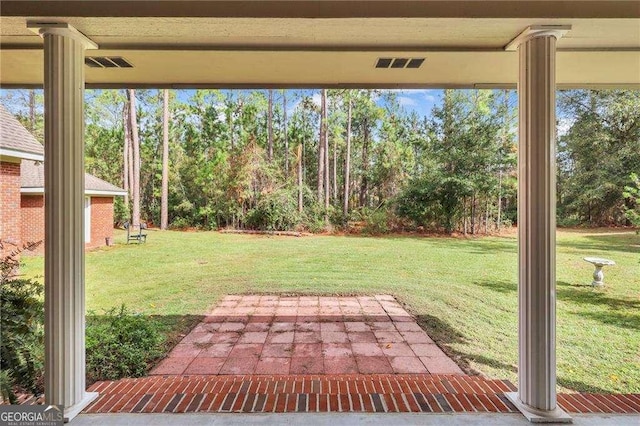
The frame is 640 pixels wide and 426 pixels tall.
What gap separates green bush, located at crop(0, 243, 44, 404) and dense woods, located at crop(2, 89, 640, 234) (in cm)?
904

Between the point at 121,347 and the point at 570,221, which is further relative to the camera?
the point at 570,221

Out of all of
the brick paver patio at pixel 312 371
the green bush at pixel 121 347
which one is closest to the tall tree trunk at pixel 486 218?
the brick paver patio at pixel 312 371

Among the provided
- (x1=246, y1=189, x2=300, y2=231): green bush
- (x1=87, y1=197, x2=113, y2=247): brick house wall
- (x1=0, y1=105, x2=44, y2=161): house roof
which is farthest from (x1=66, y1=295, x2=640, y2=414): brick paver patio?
(x1=246, y1=189, x2=300, y2=231): green bush

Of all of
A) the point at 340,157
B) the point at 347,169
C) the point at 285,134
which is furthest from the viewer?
the point at 340,157

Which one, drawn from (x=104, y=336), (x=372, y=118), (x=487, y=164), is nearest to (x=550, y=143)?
(x=104, y=336)

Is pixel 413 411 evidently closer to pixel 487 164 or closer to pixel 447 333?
pixel 447 333

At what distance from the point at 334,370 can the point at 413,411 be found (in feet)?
3.67

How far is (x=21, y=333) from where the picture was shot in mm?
2510

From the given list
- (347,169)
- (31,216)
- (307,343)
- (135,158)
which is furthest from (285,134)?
(307,343)

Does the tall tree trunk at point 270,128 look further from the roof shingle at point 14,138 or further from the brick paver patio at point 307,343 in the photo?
the brick paver patio at point 307,343

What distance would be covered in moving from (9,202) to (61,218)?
455cm

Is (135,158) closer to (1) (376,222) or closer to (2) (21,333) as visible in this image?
(1) (376,222)

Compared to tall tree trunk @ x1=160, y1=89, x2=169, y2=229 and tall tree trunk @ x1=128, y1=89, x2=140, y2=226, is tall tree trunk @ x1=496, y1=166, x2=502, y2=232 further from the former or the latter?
tall tree trunk @ x1=128, y1=89, x2=140, y2=226

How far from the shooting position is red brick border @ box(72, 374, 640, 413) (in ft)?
6.77
